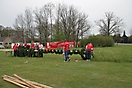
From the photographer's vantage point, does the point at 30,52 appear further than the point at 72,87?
Yes

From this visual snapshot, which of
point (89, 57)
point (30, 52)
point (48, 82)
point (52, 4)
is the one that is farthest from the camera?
point (52, 4)

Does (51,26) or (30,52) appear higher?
(51,26)

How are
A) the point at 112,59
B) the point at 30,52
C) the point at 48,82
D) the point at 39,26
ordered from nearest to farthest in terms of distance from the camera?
the point at 48,82, the point at 112,59, the point at 30,52, the point at 39,26

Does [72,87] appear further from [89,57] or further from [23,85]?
[89,57]

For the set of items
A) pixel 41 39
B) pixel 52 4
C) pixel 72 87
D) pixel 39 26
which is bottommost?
pixel 72 87

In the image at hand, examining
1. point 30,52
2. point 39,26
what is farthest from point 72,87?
point 39,26

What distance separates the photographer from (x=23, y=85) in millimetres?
6262

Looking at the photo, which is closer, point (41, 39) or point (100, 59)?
point (100, 59)

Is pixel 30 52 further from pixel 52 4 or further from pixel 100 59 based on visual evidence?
pixel 52 4

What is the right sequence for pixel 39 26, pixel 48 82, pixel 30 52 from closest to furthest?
pixel 48 82 < pixel 30 52 < pixel 39 26

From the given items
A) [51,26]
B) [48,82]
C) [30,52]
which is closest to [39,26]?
[51,26]

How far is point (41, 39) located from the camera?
53.8 meters

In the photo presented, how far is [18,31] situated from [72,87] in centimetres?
5178

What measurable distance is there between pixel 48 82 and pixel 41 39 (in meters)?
47.4
